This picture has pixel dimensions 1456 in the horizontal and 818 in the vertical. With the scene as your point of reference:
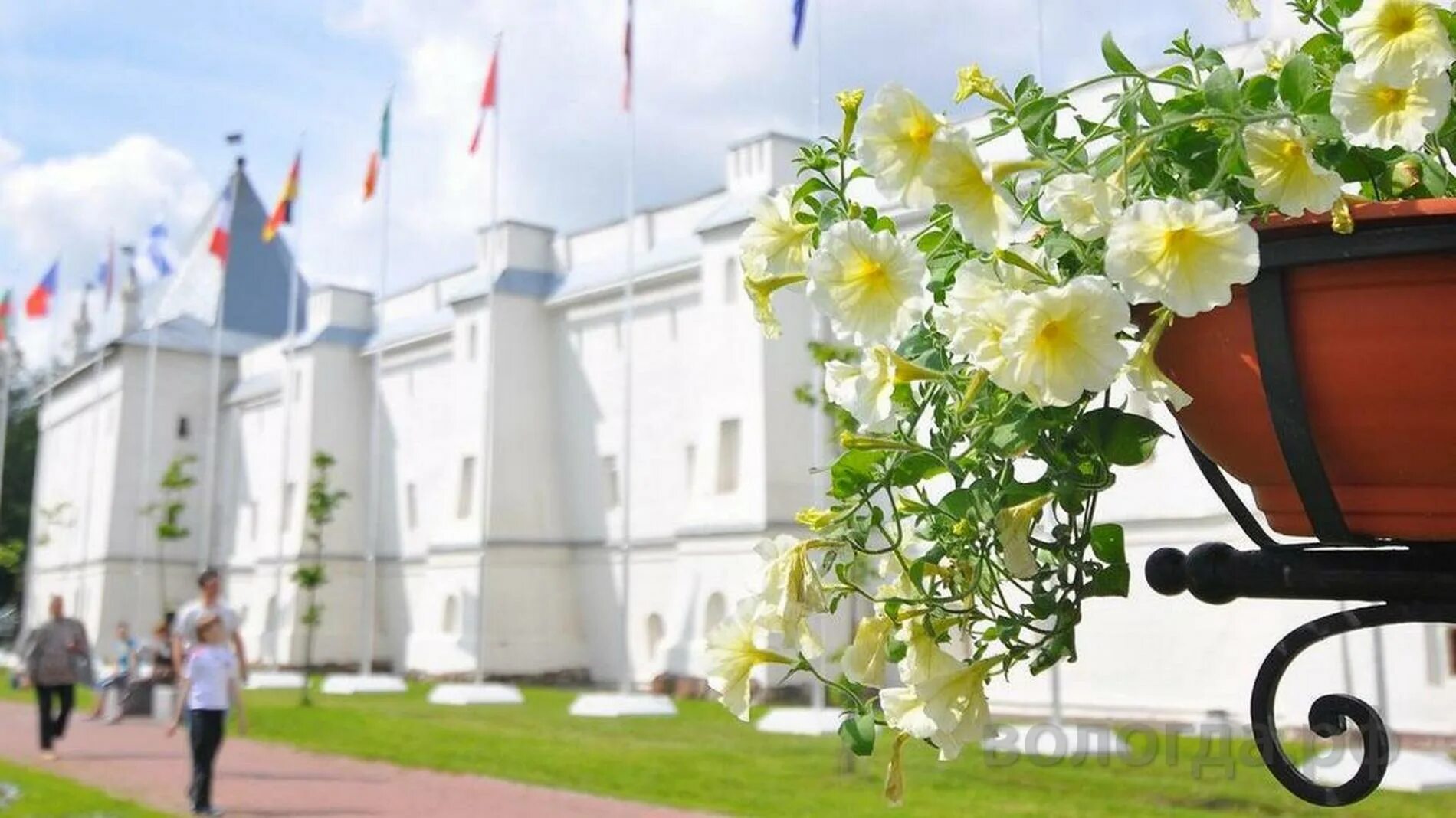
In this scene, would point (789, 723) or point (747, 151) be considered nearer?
point (789, 723)

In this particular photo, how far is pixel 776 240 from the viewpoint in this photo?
1472mm

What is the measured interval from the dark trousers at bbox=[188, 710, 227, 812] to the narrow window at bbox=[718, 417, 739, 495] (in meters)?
14.4

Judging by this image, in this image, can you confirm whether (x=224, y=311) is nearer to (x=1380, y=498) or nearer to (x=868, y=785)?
(x=868, y=785)

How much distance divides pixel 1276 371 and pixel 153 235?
3298 centimetres

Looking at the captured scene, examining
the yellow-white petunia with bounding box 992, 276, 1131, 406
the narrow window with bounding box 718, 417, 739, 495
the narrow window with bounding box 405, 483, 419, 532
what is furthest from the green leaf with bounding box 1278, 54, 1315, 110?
the narrow window with bounding box 405, 483, 419, 532

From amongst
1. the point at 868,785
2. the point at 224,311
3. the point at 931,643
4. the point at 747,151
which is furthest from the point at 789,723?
the point at 224,311

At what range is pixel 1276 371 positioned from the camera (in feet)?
3.95

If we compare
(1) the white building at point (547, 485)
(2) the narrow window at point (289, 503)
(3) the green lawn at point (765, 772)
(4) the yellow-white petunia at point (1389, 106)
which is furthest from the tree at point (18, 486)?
(4) the yellow-white petunia at point (1389, 106)

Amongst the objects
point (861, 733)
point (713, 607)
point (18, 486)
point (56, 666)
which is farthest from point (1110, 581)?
point (18, 486)

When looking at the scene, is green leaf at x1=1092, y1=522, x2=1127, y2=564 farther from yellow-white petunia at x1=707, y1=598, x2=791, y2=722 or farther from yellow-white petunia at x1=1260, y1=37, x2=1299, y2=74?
yellow-white petunia at x1=1260, y1=37, x2=1299, y2=74

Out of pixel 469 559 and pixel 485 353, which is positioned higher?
pixel 485 353

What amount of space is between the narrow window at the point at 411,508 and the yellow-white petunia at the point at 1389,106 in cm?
3163

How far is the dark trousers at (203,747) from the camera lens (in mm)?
8867

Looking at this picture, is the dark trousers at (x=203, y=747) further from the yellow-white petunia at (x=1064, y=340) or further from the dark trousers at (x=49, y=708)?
the yellow-white petunia at (x=1064, y=340)
